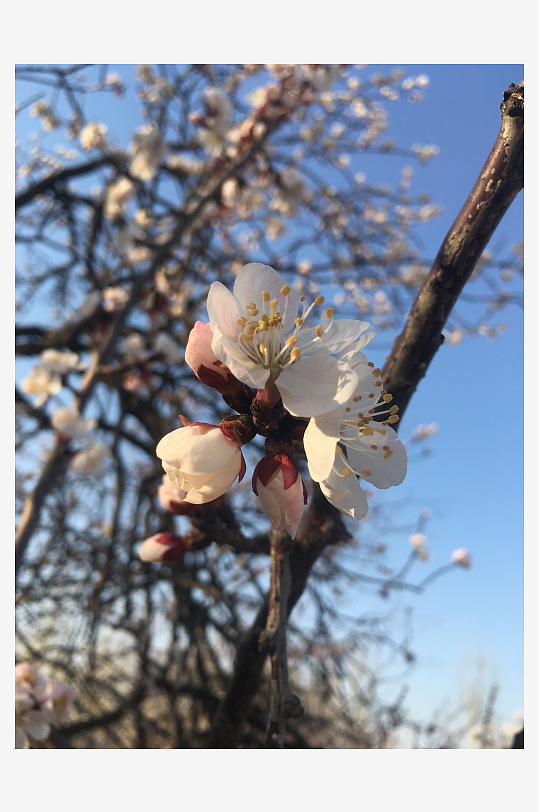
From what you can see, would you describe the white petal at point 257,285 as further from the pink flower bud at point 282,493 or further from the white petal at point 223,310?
the pink flower bud at point 282,493

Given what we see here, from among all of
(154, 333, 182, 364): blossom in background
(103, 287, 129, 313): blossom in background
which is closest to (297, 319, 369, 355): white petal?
(154, 333, 182, 364): blossom in background

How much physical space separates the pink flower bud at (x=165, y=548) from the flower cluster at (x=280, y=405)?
286 millimetres

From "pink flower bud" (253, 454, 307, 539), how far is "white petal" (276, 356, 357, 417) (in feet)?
0.23

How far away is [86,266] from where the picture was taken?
2166 mm

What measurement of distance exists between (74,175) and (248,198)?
763mm

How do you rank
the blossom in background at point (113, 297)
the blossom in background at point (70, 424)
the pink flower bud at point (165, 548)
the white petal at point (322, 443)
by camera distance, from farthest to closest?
the blossom in background at point (113, 297), the blossom in background at point (70, 424), the pink flower bud at point (165, 548), the white petal at point (322, 443)

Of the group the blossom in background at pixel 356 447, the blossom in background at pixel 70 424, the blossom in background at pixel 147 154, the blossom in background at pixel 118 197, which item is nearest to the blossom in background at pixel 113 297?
the blossom in background at pixel 118 197

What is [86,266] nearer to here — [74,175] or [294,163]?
[74,175]

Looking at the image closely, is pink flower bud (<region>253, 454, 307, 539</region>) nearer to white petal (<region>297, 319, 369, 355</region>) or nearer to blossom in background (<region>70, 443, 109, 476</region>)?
white petal (<region>297, 319, 369, 355</region>)

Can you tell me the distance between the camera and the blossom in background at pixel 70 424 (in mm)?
1569

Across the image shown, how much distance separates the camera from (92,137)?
2.20 metres

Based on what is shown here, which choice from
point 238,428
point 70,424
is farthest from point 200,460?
point 70,424

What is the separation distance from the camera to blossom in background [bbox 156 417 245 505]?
1.33 feet
